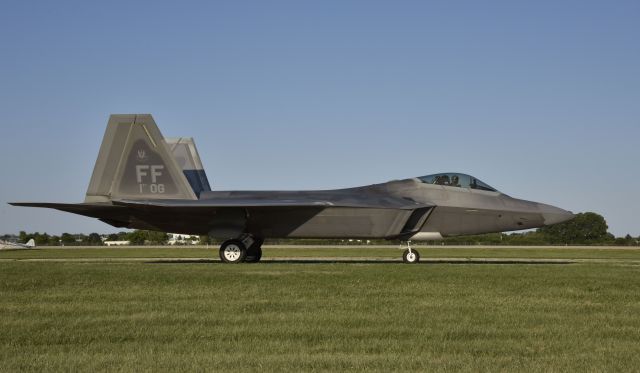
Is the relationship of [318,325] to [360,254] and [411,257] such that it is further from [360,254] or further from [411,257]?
[360,254]

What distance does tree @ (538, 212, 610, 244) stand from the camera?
83.5 m

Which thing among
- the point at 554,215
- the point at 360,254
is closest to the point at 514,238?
the point at 360,254

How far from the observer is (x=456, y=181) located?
83.8 ft

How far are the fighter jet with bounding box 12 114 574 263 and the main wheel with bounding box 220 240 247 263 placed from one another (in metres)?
0.03

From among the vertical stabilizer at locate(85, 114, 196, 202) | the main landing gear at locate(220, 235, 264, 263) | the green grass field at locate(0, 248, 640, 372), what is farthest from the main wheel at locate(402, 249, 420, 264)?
the green grass field at locate(0, 248, 640, 372)

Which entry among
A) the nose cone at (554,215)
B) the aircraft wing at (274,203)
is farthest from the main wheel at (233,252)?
the nose cone at (554,215)

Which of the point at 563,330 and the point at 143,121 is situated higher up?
the point at 143,121

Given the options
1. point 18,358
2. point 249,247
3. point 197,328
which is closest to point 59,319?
point 197,328

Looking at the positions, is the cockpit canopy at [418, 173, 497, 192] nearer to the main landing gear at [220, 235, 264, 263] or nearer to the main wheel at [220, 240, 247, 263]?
the main landing gear at [220, 235, 264, 263]

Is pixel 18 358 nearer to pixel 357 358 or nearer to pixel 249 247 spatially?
pixel 357 358

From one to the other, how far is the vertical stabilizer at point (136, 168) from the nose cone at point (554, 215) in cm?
1091

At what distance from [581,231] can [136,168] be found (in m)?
79.2

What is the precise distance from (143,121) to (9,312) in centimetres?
1585

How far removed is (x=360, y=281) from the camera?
1522cm
